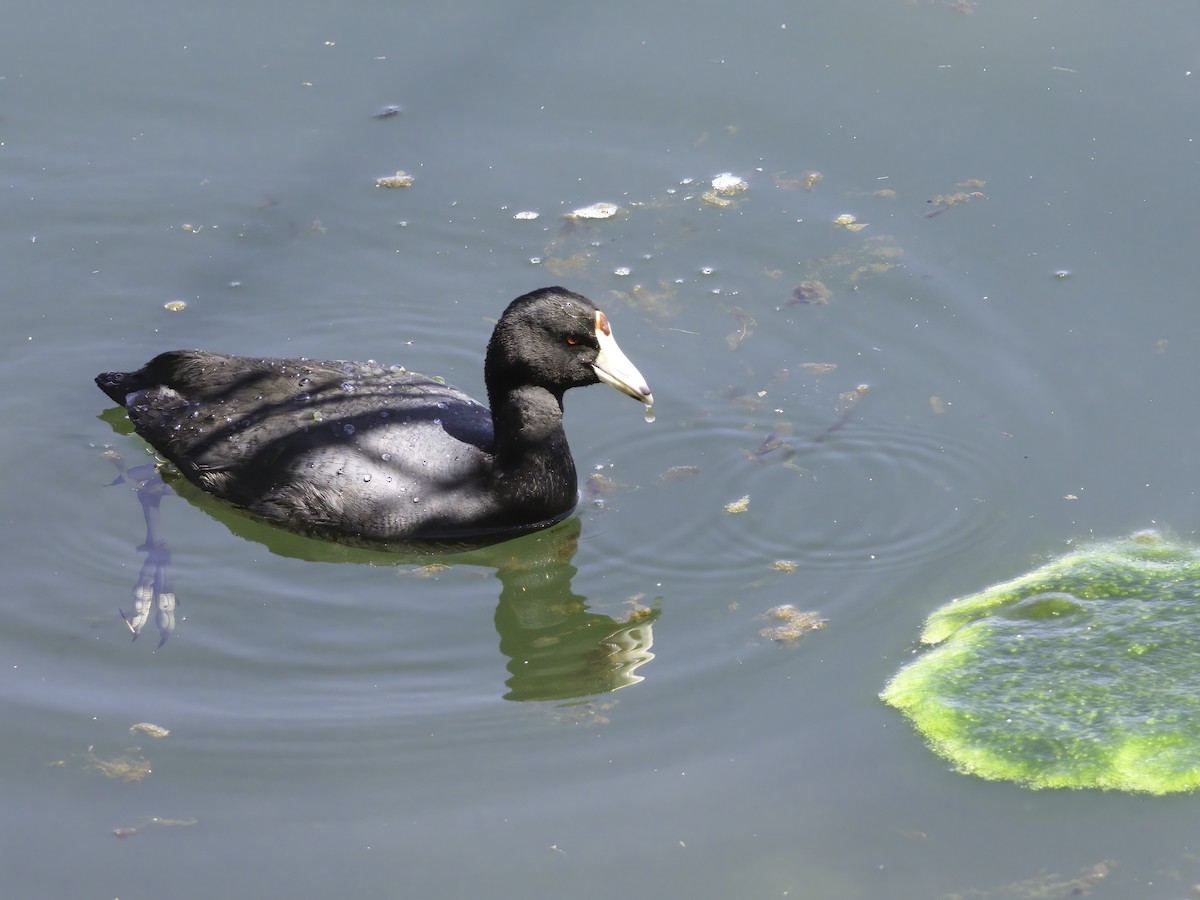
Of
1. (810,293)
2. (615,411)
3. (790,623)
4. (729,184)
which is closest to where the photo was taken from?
(790,623)

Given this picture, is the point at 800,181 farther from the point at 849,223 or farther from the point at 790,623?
the point at 790,623

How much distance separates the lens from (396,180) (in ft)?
29.6

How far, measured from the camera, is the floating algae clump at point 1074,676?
5.54m

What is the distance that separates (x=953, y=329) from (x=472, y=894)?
4098 millimetres

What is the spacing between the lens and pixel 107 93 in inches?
378

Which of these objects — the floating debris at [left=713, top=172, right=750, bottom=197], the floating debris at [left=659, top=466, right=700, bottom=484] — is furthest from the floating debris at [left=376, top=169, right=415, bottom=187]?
the floating debris at [left=659, top=466, right=700, bottom=484]

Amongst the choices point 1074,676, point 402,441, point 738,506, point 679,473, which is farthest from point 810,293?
point 1074,676

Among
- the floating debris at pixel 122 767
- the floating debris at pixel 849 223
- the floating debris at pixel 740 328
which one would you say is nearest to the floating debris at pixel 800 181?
the floating debris at pixel 849 223

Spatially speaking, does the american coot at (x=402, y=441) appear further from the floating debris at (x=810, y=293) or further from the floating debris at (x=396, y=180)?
the floating debris at (x=396, y=180)

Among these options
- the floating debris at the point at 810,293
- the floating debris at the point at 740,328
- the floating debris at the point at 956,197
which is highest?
the floating debris at the point at 956,197

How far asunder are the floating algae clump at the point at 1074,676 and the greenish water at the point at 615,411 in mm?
143

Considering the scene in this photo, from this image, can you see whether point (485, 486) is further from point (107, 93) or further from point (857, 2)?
point (857, 2)

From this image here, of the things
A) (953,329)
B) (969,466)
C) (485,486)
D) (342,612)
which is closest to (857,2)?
(953,329)

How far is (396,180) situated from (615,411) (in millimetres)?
2195
